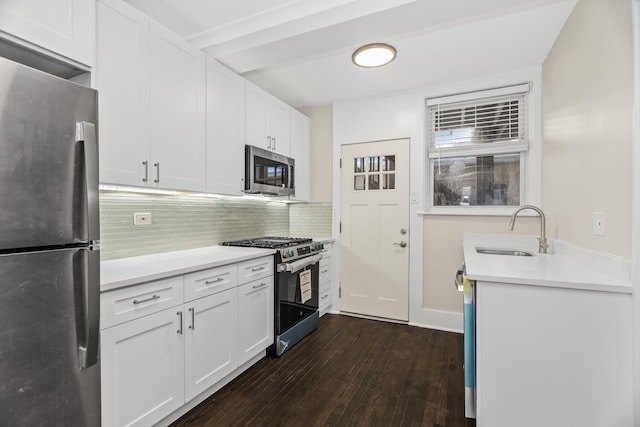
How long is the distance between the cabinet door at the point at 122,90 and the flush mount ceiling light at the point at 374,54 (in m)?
1.53

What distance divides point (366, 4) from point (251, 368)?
108 inches

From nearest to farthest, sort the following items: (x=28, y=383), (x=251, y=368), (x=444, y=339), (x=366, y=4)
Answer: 1. (x=28, y=383)
2. (x=366, y=4)
3. (x=251, y=368)
4. (x=444, y=339)

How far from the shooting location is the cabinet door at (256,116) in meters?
2.85

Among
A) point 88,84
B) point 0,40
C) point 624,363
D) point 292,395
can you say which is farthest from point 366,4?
point 292,395

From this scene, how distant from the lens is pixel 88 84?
161 cm

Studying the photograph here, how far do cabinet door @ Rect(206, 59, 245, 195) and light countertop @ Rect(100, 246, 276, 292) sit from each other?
0.56 metres

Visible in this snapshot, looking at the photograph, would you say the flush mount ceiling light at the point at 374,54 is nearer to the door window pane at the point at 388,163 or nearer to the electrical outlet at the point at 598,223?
the door window pane at the point at 388,163

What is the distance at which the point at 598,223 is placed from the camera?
5.42 feet

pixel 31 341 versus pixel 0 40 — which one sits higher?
pixel 0 40

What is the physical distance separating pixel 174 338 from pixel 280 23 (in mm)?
2198

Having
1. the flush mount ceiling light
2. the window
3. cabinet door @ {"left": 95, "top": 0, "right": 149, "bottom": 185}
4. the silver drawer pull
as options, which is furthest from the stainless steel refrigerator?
the window

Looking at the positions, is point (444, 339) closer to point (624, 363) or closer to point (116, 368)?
point (624, 363)

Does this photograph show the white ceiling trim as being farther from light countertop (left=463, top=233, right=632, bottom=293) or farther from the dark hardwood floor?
the dark hardwood floor

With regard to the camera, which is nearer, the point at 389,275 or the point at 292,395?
the point at 292,395
